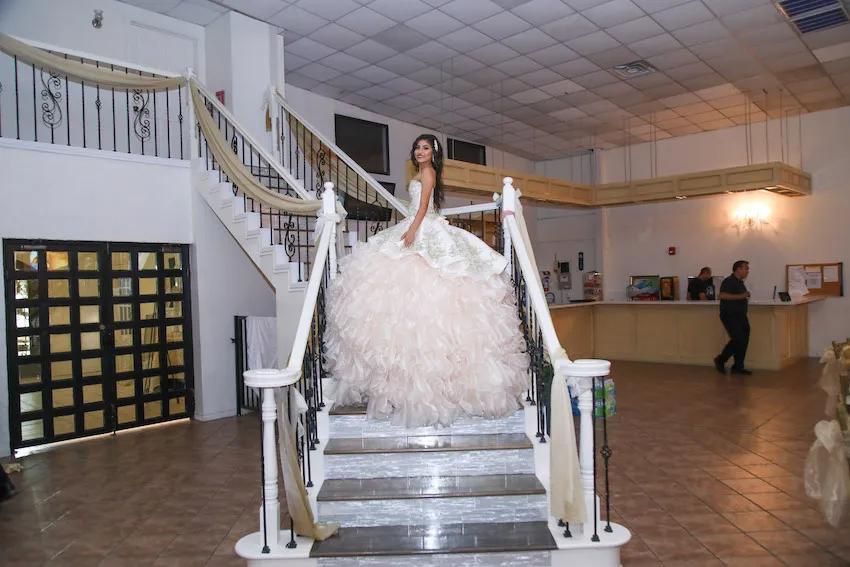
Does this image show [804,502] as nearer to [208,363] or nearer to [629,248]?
[208,363]

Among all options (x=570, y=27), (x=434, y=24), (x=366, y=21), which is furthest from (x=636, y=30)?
(x=366, y=21)

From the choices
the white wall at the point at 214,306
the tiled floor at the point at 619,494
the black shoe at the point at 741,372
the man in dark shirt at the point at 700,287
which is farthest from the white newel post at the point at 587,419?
the man in dark shirt at the point at 700,287

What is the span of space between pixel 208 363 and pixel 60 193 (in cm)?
222

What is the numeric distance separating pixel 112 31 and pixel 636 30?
6.06 meters

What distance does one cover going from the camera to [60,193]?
573 cm

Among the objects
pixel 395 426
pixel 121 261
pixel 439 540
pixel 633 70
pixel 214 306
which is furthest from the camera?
pixel 633 70

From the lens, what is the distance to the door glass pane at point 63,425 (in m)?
5.82

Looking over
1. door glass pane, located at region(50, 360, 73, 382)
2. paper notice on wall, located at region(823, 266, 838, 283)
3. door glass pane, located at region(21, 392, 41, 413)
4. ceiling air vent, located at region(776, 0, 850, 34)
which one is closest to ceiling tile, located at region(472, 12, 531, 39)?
ceiling air vent, located at region(776, 0, 850, 34)

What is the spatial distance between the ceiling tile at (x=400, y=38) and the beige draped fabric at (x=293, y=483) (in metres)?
5.51

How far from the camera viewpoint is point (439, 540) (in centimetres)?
304

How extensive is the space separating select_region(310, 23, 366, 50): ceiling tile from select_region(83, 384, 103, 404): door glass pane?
4.61 metres

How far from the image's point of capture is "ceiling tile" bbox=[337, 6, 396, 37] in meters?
6.84

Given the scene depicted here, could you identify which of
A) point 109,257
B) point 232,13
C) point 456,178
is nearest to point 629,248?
point 456,178

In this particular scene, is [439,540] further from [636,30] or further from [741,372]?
[741,372]
